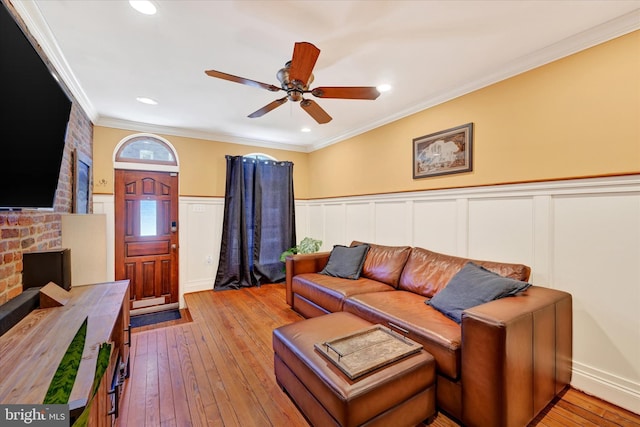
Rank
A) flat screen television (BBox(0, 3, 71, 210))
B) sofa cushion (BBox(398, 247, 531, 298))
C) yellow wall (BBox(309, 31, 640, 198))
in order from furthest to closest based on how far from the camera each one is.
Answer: sofa cushion (BBox(398, 247, 531, 298)) → yellow wall (BBox(309, 31, 640, 198)) → flat screen television (BBox(0, 3, 71, 210))

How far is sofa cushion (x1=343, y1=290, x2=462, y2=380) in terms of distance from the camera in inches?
63.9

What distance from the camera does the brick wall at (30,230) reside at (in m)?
1.49

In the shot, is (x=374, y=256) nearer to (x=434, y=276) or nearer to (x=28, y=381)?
(x=434, y=276)

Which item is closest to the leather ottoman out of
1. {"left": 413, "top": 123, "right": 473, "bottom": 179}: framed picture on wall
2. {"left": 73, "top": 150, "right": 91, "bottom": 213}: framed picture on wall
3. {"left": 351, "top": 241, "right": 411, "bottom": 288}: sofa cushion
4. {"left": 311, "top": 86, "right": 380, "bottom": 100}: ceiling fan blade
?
{"left": 351, "top": 241, "right": 411, "bottom": 288}: sofa cushion

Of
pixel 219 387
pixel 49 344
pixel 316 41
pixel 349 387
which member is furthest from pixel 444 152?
pixel 49 344

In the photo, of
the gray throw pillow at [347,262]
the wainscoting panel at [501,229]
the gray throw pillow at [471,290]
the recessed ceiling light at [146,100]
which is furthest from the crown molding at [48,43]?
the wainscoting panel at [501,229]

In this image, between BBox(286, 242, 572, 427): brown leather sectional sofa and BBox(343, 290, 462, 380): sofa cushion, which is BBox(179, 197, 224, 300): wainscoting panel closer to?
BBox(286, 242, 572, 427): brown leather sectional sofa

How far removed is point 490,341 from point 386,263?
164cm

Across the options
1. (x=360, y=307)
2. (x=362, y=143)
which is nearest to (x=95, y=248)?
(x=360, y=307)

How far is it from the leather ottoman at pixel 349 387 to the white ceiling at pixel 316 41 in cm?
214

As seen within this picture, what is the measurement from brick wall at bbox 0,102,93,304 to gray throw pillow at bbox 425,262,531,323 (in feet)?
9.14

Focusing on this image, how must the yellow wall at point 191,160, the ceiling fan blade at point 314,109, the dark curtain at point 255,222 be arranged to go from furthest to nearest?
the dark curtain at point 255,222 < the yellow wall at point 191,160 < the ceiling fan blade at point 314,109

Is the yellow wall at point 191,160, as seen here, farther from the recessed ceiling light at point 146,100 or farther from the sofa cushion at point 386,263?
the sofa cushion at point 386,263

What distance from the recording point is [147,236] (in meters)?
3.95
